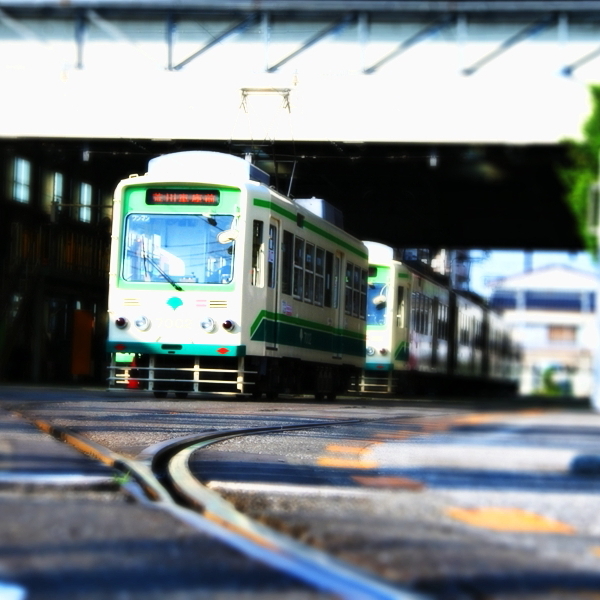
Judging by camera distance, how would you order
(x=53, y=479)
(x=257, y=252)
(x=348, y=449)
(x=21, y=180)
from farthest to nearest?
(x=21, y=180)
(x=257, y=252)
(x=348, y=449)
(x=53, y=479)

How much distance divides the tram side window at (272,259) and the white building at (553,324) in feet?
40.3

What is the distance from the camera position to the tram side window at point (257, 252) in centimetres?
1742

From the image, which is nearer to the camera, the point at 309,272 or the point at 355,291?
the point at 309,272

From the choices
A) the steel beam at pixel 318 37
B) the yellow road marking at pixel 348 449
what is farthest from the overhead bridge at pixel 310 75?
the yellow road marking at pixel 348 449

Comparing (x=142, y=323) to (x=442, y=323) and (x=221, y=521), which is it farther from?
(x=442, y=323)

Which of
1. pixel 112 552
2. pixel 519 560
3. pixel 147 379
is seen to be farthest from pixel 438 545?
→ pixel 147 379

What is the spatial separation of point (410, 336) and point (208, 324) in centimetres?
1084

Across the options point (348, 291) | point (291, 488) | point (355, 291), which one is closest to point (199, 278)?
point (348, 291)

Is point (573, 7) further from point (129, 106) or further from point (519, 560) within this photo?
point (519, 560)

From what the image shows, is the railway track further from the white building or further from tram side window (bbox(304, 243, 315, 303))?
tram side window (bbox(304, 243, 315, 303))

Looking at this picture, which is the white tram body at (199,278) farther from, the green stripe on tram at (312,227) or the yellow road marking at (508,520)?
the yellow road marking at (508,520)

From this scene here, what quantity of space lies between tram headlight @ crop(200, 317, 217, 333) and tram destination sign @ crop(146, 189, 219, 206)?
1.50 metres

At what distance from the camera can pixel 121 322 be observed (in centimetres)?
1756

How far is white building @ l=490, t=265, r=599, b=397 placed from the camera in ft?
13.6
